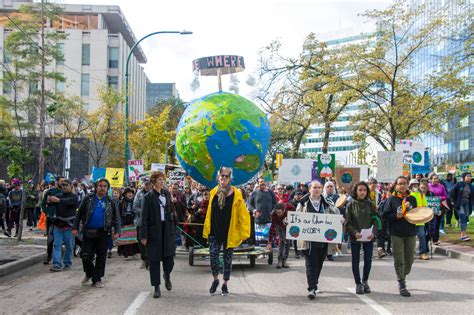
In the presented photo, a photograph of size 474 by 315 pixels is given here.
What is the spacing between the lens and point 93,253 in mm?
9844

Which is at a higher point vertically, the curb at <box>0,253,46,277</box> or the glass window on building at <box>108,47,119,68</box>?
the glass window on building at <box>108,47,119,68</box>

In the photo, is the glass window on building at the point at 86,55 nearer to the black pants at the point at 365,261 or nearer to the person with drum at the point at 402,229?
the person with drum at the point at 402,229

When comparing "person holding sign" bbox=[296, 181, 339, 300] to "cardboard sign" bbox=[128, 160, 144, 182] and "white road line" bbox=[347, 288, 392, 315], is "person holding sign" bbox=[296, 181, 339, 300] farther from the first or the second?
"cardboard sign" bbox=[128, 160, 144, 182]

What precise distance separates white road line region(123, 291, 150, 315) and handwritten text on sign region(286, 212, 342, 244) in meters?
2.42

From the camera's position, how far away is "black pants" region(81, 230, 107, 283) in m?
9.77

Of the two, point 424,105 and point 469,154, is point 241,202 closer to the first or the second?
point 424,105

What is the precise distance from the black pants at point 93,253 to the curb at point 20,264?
2.59m

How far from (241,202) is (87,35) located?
55870 mm

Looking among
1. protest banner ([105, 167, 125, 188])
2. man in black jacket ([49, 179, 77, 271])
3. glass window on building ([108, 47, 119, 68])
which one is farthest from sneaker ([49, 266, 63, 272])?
glass window on building ([108, 47, 119, 68])

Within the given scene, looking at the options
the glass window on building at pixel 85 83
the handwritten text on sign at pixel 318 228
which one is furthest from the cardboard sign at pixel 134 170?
the glass window on building at pixel 85 83

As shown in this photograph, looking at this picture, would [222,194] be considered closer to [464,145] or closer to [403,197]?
[403,197]

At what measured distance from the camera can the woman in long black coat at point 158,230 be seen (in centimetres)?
879

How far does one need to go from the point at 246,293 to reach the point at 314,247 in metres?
1.28

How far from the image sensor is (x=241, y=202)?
8.82m
